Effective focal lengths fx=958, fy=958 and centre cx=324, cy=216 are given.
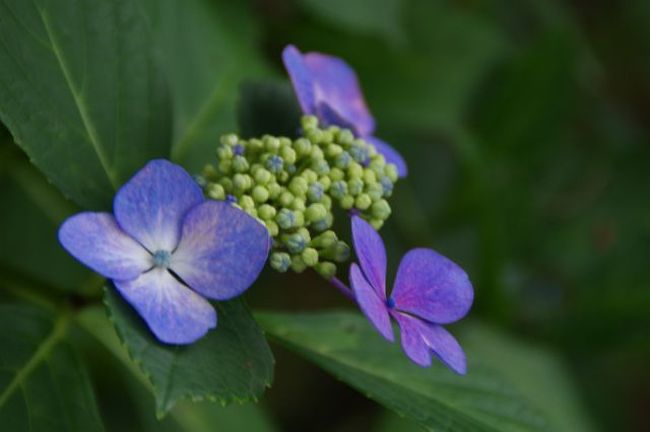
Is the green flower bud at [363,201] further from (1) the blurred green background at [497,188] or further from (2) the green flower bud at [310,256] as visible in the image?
(1) the blurred green background at [497,188]

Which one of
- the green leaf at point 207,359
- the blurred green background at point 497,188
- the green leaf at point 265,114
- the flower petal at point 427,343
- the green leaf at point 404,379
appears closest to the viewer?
the green leaf at point 207,359

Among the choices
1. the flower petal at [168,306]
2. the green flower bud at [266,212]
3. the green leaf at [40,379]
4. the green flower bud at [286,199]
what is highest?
the green flower bud at [286,199]

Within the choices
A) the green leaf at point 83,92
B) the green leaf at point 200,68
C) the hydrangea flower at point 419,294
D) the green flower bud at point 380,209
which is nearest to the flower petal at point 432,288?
the hydrangea flower at point 419,294

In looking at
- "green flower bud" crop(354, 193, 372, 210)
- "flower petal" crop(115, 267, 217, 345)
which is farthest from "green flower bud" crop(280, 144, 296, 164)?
"flower petal" crop(115, 267, 217, 345)

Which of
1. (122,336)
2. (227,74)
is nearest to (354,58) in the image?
(227,74)

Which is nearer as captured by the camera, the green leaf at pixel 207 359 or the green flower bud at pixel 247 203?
the green leaf at pixel 207 359

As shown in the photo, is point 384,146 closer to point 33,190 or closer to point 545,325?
point 33,190
